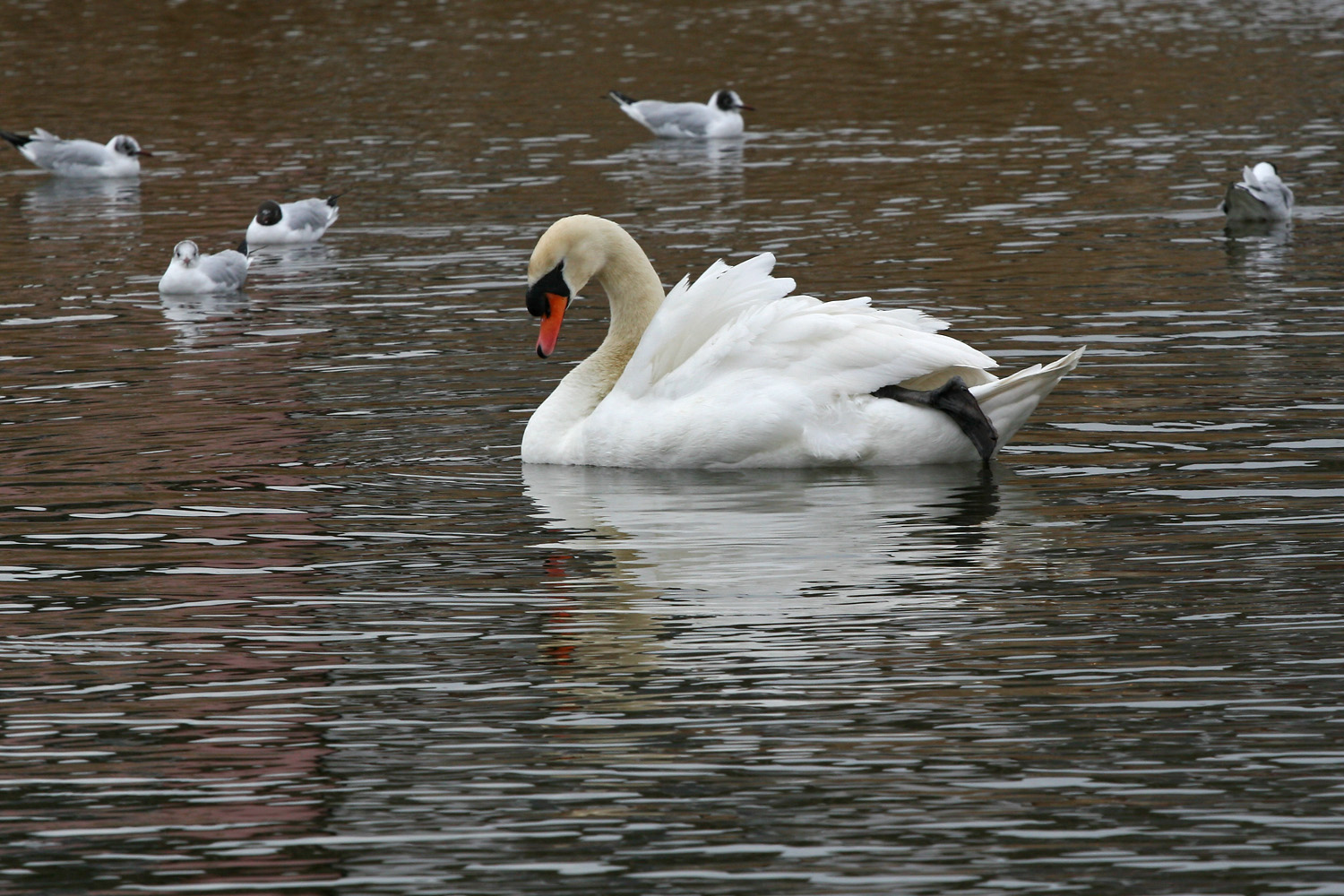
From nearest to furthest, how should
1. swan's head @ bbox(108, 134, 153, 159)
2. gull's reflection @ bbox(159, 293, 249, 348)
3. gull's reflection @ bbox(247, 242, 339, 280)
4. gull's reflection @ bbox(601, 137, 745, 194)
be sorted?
1. gull's reflection @ bbox(159, 293, 249, 348)
2. gull's reflection @ bbox(247, 242, 339, 280)
3. gull's reflection @ bbox(601, 137, 745, 194)
4. swan's head @ bbox(108, 134, 153, 159)

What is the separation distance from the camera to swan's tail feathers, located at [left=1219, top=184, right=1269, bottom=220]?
1833 centimetres

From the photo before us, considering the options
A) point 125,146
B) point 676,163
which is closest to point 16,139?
point 125,146

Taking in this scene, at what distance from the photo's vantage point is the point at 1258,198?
18359 millimetres

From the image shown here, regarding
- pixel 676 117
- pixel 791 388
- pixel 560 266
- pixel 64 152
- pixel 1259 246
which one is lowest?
pixel 1259 246

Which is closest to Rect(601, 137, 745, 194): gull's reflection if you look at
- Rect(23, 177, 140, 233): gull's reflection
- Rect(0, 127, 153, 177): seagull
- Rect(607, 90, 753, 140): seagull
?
Rect(607, 90, 753, 140): seagull

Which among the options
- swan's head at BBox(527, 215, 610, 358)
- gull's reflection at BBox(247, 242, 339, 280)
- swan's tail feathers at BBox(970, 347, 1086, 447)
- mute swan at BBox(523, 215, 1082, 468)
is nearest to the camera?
swan's tail feathers at BBox(970, 347, 1086, 447)

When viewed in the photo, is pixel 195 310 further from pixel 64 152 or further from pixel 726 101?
pixel 726 101

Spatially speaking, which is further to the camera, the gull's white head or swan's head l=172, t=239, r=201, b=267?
the gull's white head

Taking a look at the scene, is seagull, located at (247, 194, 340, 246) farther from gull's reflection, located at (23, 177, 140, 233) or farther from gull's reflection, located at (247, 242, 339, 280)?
gull's reflection, located at (23, 177, 140, 233)

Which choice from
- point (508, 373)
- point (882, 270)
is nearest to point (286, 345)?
point (508, 373)

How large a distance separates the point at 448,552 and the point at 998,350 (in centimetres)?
541

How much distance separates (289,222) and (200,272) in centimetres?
321

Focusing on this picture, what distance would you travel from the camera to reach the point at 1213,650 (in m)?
6.98

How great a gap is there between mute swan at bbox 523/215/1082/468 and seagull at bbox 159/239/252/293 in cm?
803
